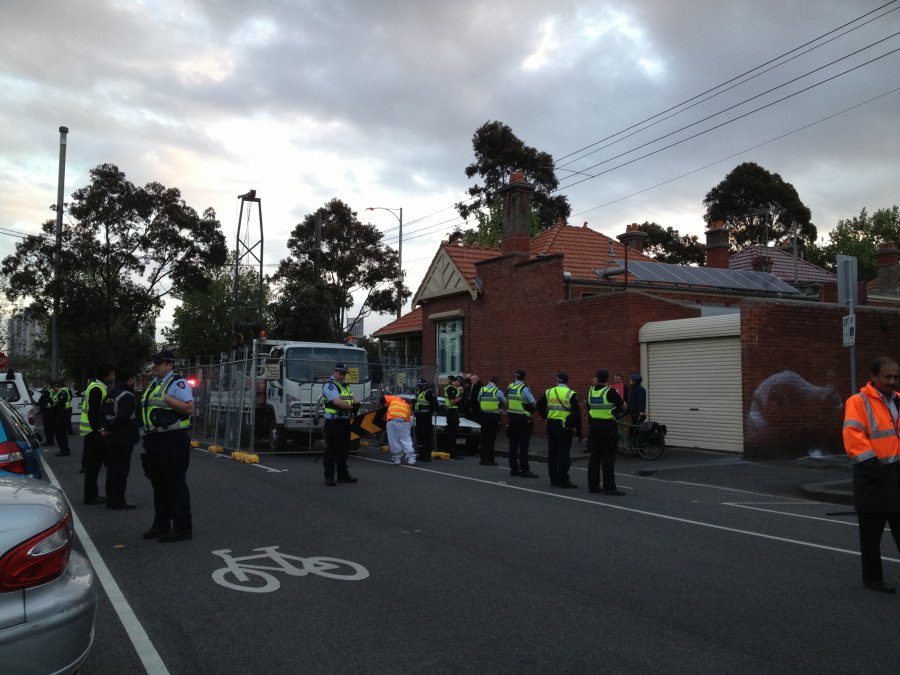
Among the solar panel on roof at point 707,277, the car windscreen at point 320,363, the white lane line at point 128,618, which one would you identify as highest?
the solar panel on roof at point 707,277

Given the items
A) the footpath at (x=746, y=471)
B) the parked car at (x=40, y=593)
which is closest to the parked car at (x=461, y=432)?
the footpath at (x=746, y=471)

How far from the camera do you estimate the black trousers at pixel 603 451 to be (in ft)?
37.3

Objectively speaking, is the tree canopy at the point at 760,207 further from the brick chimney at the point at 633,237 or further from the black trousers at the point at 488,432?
Answer: the black trousers at the point at 488,432

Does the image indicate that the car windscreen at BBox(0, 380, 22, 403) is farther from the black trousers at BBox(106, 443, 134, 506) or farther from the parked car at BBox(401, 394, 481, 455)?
the black trousers at BBox(106, 443, 134, 506)

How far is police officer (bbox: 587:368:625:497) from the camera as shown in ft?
37.3

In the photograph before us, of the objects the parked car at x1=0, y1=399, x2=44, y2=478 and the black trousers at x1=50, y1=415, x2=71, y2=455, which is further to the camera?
the black trousers at x1=50, y1=415, x2=71, y2=455

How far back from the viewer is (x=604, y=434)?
11461 millimetres

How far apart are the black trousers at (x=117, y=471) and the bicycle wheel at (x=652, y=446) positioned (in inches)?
435

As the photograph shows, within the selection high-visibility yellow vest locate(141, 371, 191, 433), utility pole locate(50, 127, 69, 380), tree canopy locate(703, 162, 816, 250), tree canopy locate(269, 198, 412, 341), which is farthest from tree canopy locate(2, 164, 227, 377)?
tree canopy locate(703, 162, 816, 250)

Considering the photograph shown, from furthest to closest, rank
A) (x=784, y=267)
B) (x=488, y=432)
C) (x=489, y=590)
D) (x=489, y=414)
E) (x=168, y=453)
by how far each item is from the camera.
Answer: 1. (x=784, y=267)
2. (x=488, y=432)
3. (x=489, y=414)
4. (x=168, y=453)
5. (x=489, y=590)

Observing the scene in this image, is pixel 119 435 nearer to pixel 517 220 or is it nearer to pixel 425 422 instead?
pixel 425 422

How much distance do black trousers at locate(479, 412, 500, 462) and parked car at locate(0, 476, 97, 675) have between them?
11.9 metres

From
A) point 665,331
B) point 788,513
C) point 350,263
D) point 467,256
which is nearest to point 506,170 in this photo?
point 350,263

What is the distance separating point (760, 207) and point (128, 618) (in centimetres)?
5635
